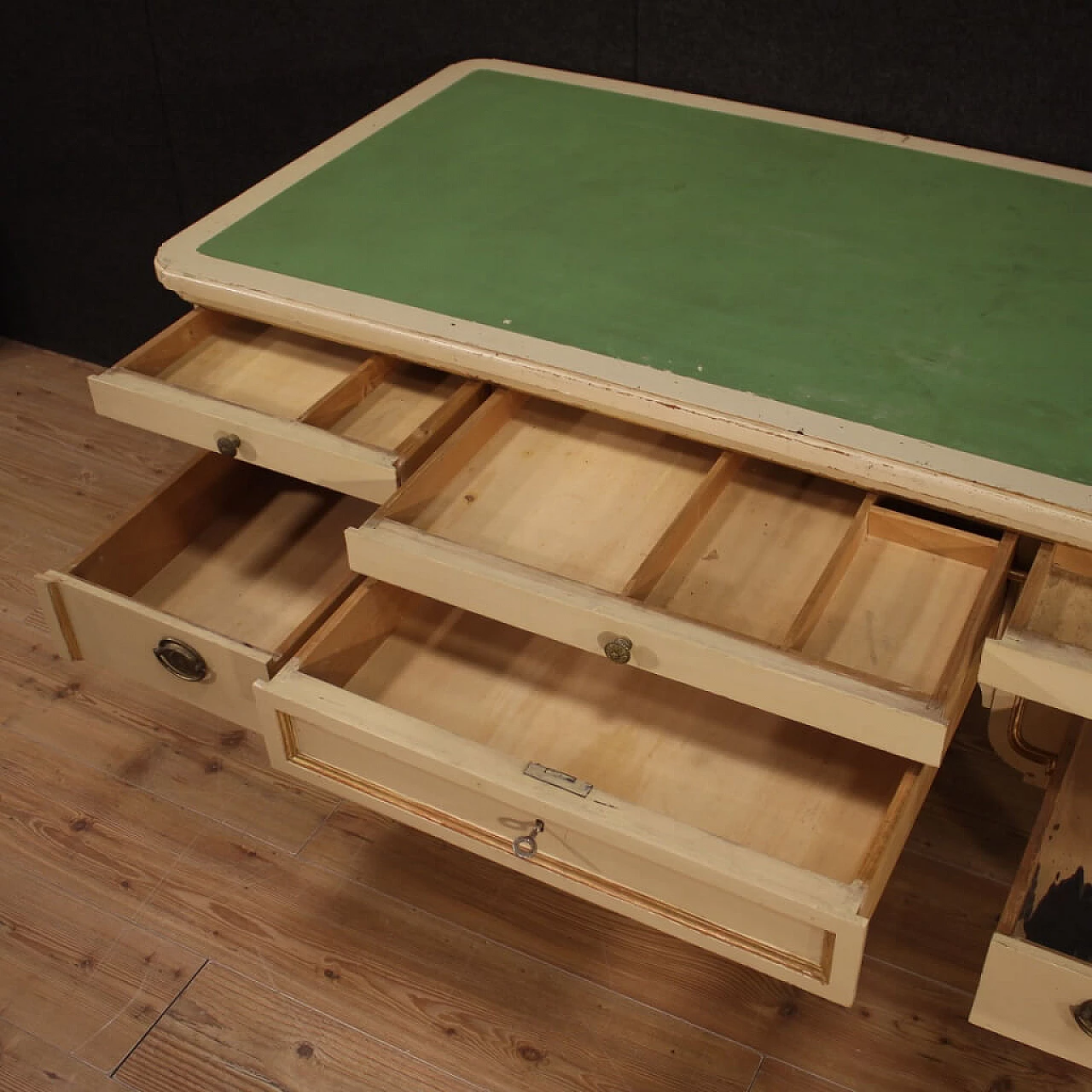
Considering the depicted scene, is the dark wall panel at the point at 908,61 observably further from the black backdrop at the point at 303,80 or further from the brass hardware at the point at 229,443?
the brass hardware at the point at 229,443

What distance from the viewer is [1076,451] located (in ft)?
3.61

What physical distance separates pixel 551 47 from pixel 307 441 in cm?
78

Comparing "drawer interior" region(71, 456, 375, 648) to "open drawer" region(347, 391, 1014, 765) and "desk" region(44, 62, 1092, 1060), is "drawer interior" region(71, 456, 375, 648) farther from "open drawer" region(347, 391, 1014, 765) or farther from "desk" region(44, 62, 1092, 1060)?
"open drawer" region(347, 391, 1014, 765)

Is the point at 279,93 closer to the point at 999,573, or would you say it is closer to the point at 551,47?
the point at 551,47

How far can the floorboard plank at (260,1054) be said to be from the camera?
4.74 ft

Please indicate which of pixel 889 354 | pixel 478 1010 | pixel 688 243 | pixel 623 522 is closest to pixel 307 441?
pixel 623 522

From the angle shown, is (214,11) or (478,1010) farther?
(214,11)

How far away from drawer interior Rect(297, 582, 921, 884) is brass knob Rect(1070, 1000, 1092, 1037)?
22 cm

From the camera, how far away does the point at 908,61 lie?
1.53 meters

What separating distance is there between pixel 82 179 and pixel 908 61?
145cm

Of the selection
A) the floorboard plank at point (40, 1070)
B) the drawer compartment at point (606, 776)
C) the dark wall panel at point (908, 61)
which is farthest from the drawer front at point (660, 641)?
the dark wall panel at point (908, 61)

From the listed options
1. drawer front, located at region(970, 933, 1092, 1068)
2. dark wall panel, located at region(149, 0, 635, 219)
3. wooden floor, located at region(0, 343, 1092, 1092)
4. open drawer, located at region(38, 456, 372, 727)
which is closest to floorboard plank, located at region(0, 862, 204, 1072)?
wooden floor, located at region(0, 343, 1092, 1092)

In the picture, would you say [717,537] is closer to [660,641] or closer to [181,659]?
[660,641]

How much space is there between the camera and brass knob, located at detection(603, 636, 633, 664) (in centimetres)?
112
